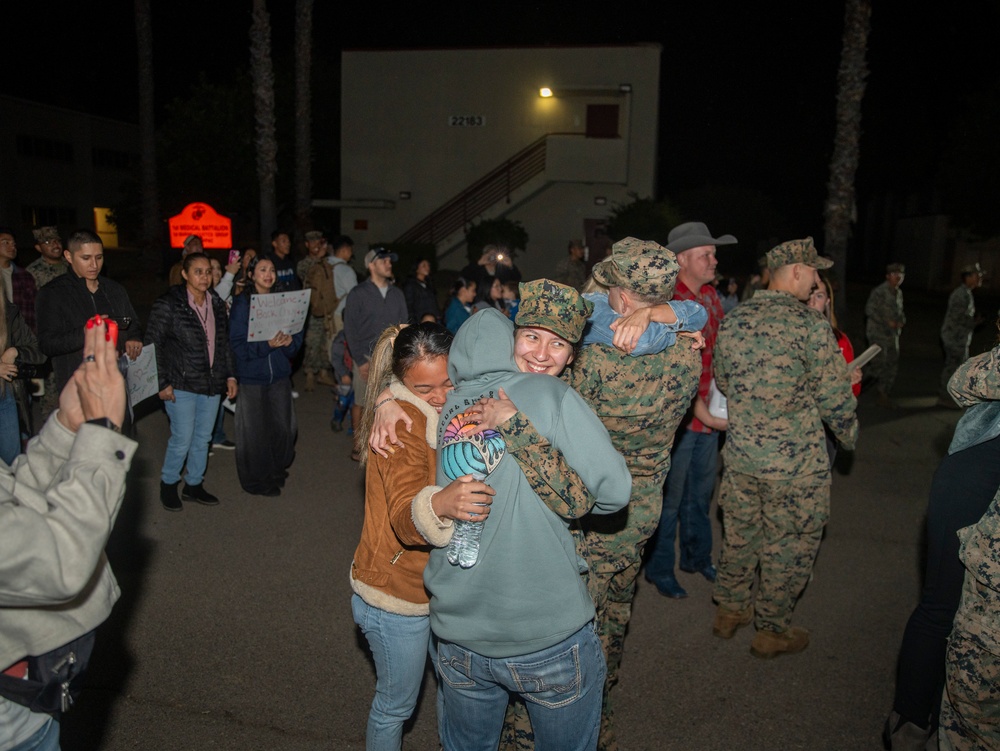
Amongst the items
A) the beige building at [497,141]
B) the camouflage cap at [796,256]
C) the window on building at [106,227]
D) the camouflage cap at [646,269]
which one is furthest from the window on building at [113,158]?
the camouflage cap at [646,269]

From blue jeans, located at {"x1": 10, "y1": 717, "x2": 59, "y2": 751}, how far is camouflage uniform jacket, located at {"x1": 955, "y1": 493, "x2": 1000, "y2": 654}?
10.1ft

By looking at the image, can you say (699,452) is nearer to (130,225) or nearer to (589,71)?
(589,71)

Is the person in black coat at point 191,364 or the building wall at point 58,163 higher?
the building wall at point 58,163

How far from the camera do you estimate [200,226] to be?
16.4m

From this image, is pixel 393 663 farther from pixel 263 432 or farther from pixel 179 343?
pixel 263 432

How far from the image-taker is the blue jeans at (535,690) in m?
2.46

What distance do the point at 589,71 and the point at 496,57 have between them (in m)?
3.22

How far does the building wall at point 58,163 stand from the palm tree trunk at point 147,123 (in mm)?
15102

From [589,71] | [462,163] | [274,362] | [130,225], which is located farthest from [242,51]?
[274,362]

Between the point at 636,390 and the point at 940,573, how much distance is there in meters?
1.51

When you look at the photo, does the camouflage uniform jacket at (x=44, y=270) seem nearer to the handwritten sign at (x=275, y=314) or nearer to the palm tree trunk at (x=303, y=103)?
the handwritten sign at (x=275, y=314)

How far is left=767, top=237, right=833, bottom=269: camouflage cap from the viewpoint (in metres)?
4.36

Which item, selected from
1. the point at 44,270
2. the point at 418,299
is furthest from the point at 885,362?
the point at 44,270

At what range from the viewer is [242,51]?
46156mm
